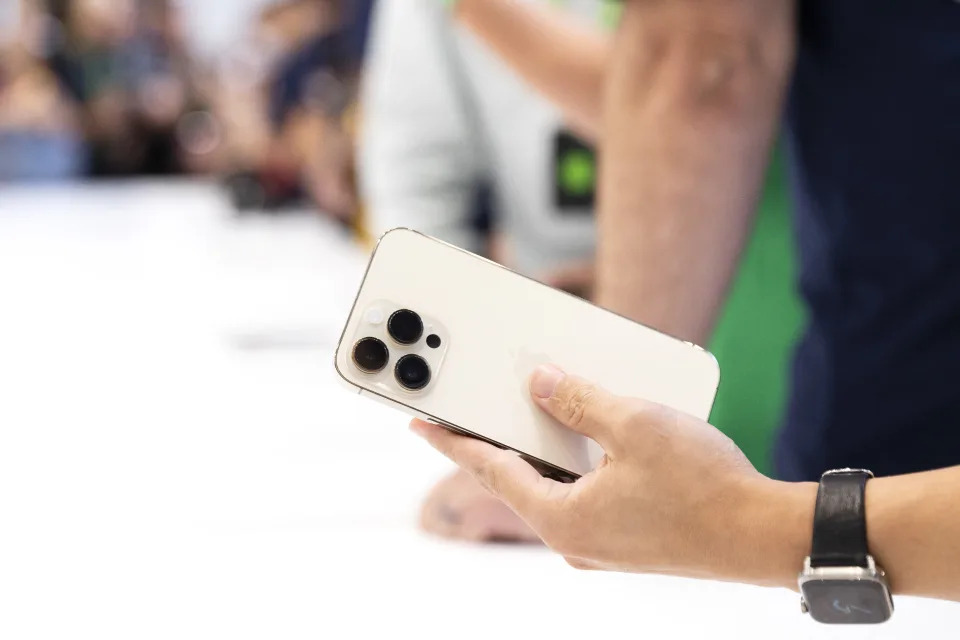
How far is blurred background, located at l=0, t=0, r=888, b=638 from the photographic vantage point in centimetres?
60

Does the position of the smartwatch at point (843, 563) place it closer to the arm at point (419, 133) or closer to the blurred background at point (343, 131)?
the blurred background at point (343, 131)

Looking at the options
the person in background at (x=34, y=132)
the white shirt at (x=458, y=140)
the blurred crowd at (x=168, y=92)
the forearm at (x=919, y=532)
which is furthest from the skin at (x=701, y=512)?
the person in background at (x=34, y=132)

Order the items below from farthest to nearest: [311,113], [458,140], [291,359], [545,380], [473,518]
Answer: [311,113] < [458,140] < [291,359] < [473,518] < [545,380]

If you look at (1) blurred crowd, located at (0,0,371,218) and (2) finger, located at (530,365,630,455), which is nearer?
(2) finger, located at (530,365,630,455)

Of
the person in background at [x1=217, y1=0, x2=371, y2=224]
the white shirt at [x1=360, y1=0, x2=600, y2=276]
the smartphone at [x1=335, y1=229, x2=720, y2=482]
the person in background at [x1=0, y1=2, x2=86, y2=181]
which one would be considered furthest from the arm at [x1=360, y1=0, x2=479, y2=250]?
the person in background at [x1=0, y1=2, x2=86, y2=181]

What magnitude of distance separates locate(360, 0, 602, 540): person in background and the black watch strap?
855 millimetres

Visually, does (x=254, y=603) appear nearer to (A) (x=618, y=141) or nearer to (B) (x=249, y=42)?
(A) (x=618, y=141)

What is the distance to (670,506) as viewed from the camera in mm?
454

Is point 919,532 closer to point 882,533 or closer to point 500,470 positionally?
point 882,533

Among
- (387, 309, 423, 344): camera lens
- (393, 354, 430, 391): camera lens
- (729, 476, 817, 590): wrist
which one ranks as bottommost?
(729, 476, 817, 590): wrist

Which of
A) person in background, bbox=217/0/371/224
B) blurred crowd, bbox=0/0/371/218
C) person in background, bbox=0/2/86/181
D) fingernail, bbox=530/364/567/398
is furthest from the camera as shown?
person in background, bbox=0/2/86/181

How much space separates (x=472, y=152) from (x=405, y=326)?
1087mm

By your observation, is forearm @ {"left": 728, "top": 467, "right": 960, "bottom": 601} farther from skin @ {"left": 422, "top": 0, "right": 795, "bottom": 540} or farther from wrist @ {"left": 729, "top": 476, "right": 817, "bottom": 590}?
skin @ {"left": 422, "top": 0, "right": 795, "bottom": 540}

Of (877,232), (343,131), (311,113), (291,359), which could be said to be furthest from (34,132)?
(877,232)
